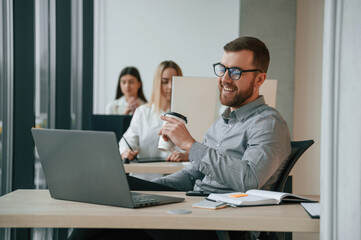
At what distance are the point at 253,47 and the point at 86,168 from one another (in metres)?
0.97

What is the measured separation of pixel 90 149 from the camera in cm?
128

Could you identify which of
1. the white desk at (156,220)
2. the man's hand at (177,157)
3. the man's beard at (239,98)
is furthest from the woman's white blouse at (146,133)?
the white desk at (156,220)

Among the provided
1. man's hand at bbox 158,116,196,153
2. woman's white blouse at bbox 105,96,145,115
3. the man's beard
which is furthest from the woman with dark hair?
man's hand at bbox 158,116,196,153

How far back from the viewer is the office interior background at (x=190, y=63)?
1104 millimetres

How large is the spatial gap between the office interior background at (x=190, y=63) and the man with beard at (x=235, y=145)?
0.25 metres

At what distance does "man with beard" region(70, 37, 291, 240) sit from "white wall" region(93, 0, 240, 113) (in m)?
5.31

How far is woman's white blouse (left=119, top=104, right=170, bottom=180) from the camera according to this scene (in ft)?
11.4

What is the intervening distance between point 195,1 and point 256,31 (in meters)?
2.01

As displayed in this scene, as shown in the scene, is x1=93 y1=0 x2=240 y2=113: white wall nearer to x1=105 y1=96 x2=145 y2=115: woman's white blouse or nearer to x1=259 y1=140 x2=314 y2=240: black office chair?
x1=105 y1=96 x2=145 y2=115: woman's white blouse

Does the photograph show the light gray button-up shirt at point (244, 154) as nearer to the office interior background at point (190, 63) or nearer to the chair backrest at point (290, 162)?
the chair backrest at point (290, 162)

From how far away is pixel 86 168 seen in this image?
52.2 inches

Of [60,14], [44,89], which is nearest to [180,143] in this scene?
[44,89]

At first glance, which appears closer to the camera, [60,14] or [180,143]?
[180,143]

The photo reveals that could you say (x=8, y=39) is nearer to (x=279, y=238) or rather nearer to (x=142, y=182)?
(x=142, y=182)
